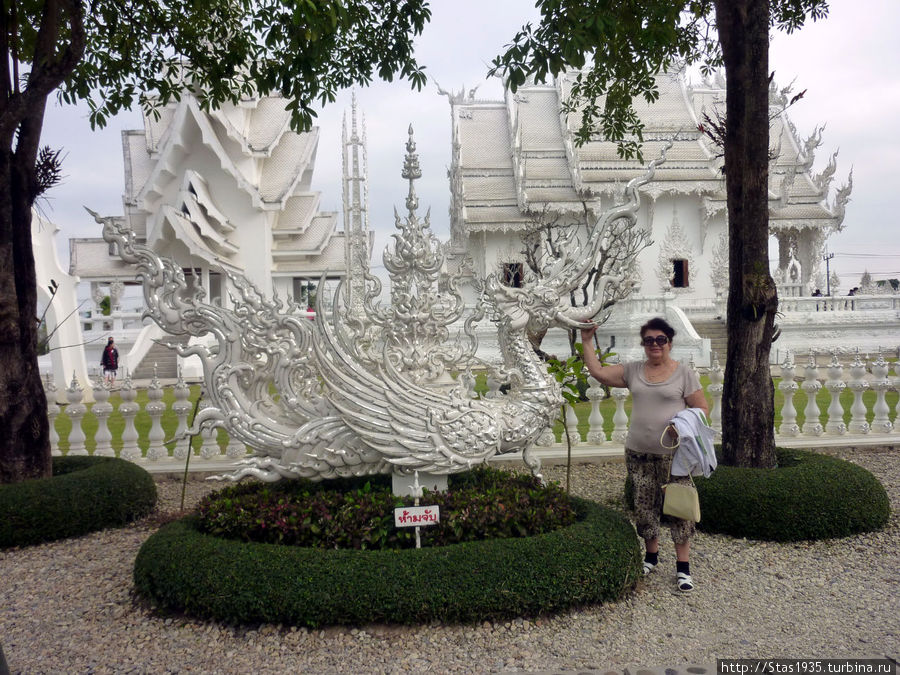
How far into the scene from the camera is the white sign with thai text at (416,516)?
11.1 feet

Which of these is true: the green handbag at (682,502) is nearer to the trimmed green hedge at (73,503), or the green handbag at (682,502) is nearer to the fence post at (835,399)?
the trimmed green hedge at (73,503)

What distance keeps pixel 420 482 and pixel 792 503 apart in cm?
253

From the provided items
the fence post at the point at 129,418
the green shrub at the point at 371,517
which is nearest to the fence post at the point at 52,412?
the fence post at the point at 129,418

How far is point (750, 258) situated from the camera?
4.88m

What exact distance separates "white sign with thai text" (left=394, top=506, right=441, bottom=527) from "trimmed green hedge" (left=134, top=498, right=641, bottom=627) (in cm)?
14

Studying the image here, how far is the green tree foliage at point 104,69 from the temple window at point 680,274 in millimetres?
18771

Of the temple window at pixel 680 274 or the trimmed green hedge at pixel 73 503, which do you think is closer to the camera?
the trimmed green hedge at pixel 73 503

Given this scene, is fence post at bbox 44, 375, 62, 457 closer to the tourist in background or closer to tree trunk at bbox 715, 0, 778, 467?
the tourist in background

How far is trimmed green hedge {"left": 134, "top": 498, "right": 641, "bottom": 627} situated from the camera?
3.11m

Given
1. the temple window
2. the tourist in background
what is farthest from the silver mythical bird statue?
the temple window

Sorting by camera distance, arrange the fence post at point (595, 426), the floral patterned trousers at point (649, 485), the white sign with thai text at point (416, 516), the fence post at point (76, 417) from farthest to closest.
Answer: the fence post at point (595, 426) → the fence post at point (76, 417) → the floral patterned trousers at point (649, 485) → the white sign with thai text at point (416, 516)

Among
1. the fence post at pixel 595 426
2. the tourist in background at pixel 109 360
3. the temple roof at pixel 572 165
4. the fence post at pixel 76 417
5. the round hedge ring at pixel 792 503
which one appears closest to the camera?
the round hedge ring at pixel 792 503

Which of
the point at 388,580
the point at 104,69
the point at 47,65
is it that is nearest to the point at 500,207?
the point at 104,69

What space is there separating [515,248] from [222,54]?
54.8 ft
